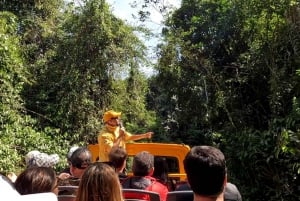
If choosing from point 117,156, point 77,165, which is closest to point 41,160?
point 77,165

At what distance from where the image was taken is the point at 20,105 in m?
12.5

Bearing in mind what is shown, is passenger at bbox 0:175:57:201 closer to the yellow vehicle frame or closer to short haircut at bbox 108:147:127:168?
short haircut at bbox 108:147:127:168

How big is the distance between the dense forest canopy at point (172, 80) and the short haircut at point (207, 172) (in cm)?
614

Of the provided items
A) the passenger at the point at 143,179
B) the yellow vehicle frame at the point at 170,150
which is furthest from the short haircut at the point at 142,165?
the yellow vehicle frame at the point at 170,150

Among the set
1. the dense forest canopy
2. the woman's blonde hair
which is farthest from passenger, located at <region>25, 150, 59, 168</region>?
the dense forest canopy

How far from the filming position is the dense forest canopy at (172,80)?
9766 mm

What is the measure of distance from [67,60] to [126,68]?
177 cm

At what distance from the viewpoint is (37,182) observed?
2.94 meters

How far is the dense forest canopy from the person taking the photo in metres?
9.77

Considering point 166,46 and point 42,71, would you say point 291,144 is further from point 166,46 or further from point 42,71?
point 42,71

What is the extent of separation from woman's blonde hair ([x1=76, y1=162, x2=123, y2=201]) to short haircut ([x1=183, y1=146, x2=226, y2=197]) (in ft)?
1.41

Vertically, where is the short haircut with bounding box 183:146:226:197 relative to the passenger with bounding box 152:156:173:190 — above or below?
above

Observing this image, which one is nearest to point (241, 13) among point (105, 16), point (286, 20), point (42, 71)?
point (286, 20)

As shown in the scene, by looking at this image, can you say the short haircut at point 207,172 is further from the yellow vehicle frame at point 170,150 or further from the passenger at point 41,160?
the yellow vehicle frame at point 170,150
